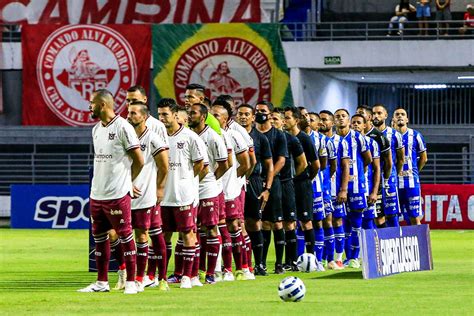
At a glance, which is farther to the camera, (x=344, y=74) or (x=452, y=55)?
(x=344, y=74)

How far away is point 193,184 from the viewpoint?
15148 millimetres

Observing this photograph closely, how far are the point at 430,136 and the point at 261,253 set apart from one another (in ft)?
69.6

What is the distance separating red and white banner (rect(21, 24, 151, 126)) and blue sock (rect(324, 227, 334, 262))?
17477 mm

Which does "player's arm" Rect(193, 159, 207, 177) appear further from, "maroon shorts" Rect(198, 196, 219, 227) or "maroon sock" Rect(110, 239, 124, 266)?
"maroon sock" Rect(110, 239, 124, 266)

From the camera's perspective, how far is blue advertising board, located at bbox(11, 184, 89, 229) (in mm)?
32781

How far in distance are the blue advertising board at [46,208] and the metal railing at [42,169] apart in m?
3.54

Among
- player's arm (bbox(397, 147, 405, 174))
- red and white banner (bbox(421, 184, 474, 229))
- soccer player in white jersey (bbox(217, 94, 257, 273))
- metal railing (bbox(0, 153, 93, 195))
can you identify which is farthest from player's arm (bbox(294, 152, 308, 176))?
metal railing (bbox(0, 153, 93, 195))

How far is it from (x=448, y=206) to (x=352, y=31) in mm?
8227

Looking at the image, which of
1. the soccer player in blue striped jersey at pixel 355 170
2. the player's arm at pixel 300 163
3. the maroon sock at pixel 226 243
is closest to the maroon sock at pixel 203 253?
the maroon sock at pixel 226 243

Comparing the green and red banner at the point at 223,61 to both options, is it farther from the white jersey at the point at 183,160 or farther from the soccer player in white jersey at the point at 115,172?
the soccer player in white jersey at the point at 115,172

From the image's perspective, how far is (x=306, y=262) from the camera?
1819cm

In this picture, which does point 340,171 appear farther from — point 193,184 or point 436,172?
point 436,172

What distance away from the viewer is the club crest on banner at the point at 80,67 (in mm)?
36312

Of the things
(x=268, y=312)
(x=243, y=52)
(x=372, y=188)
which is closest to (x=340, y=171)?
(x=372, y=188)
